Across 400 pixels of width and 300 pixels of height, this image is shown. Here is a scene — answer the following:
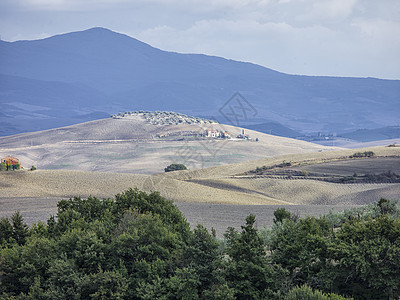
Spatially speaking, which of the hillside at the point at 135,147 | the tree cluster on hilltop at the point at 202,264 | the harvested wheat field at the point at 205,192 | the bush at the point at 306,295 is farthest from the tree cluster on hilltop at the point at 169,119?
the bush at the point at 306,295

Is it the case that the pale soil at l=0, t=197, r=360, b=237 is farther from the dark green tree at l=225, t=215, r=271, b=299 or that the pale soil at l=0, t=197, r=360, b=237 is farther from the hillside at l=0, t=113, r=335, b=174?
the hillside at l=0, t=113, r=335, b=174

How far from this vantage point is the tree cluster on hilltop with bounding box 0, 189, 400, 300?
45.8 ft

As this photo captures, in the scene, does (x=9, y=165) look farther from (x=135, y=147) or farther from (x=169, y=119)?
(x=169, y=119)

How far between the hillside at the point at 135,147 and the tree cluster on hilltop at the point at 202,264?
5542 cm

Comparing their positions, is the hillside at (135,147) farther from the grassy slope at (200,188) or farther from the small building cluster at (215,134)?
the grassy slope at (200,188)

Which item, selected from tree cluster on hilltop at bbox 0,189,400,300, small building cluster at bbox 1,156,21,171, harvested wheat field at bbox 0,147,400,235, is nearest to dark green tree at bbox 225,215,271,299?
tree cluster on hilltop at bbox 0,189,400,300

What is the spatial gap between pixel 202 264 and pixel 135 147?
272 feet

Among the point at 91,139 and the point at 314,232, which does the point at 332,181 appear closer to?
the point at 314,232

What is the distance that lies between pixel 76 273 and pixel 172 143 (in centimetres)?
8158

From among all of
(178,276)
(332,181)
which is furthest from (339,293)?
(332,181)

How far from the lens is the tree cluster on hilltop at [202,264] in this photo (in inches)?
550

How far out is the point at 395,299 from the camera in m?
13.5

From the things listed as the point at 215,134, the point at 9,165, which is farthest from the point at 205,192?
the point at 215,134

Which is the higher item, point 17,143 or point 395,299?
point 17,143
